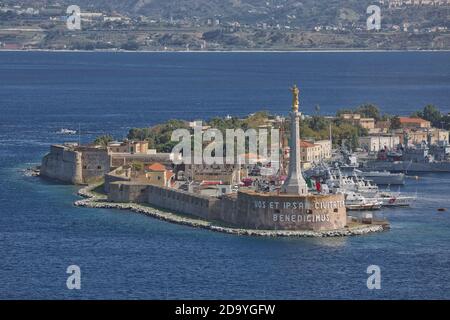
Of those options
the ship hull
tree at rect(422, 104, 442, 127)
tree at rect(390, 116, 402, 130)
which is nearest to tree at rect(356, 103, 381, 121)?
tree at rect(390, 116, 402, 130)

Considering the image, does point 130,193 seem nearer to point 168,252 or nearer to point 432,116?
point 168,252

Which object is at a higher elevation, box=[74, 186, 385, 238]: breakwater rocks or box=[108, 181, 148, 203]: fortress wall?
box=[108, 181, 148, 203]: fortress wall

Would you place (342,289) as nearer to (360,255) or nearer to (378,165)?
(360,255)

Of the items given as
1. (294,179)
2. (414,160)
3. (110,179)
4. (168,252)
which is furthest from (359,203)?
(414,160)

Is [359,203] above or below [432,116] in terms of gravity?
below

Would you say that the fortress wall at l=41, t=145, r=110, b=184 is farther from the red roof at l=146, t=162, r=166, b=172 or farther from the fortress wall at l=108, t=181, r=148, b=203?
the fortress wall at l=108, t=181, r=148, b=203
